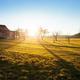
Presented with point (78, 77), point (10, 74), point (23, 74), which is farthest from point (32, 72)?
point (78, 77)

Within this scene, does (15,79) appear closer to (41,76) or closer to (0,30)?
(41,76)

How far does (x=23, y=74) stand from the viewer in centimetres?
1130

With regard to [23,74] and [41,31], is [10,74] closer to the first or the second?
[23,74]

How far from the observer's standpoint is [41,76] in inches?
433

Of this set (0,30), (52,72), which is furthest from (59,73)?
(0,30)

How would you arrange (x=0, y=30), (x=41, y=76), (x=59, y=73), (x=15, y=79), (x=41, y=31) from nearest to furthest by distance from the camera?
(x=15, y=79)
(x=41, y=76)
(x=59, y=73)
(x=0, y=30)
(x=41, y=31)

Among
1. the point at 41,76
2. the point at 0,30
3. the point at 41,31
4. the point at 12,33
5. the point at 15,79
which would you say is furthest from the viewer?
the point at 41,31

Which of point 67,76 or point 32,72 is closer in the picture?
point 67,76

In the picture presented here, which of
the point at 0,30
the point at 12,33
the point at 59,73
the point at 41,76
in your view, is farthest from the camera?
the point at 12,33

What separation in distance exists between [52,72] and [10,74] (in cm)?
287

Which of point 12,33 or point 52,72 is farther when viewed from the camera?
point 12,33

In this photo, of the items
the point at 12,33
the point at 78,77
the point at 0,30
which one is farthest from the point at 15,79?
the point at 12,33

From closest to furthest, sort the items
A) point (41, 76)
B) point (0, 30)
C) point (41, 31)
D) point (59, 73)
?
1. point (41, 76)
2. point (59, 73)
3. point (0, 30)
4. point (41, 31)

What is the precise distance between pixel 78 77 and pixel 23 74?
3506 millimetres
